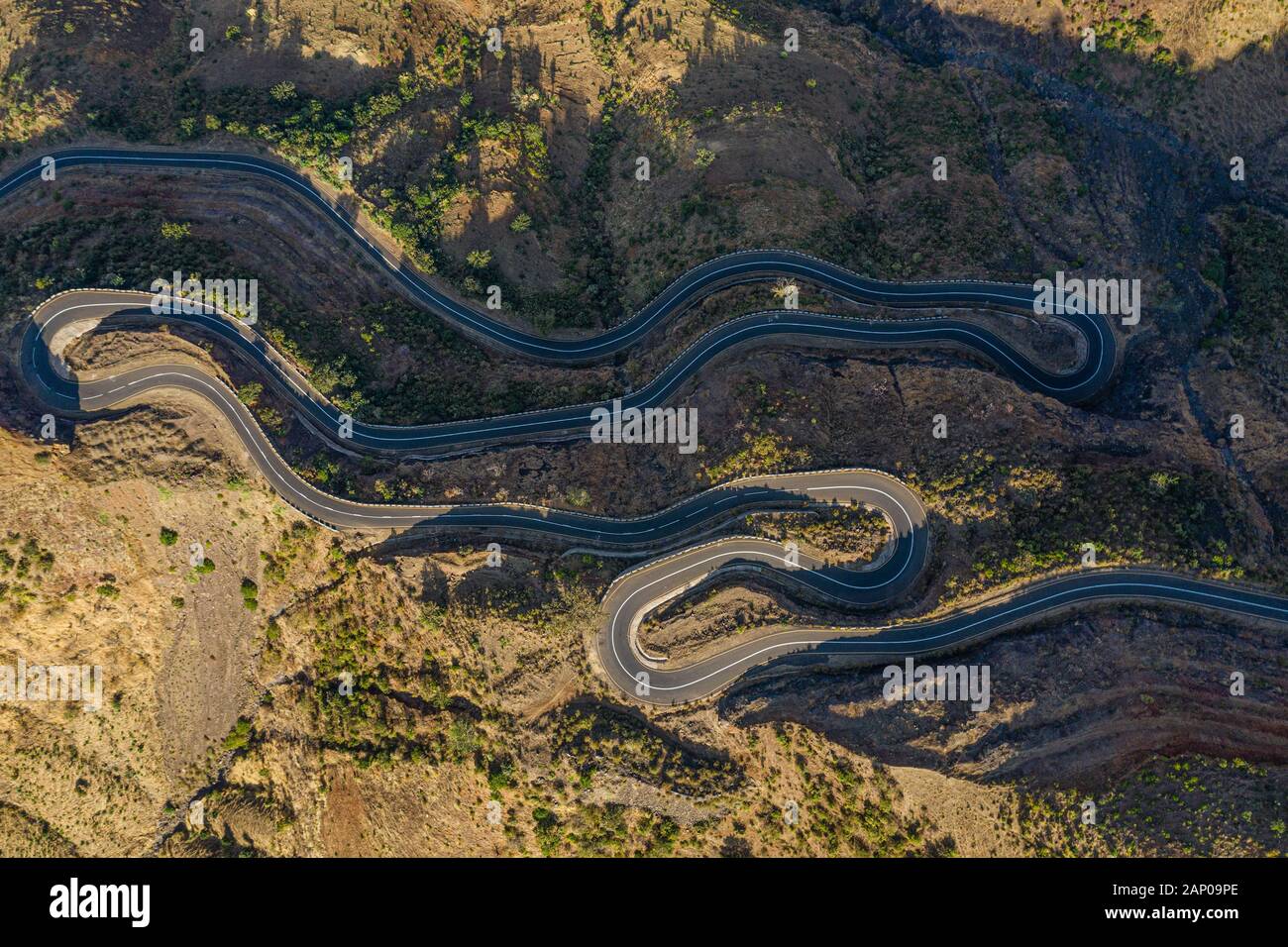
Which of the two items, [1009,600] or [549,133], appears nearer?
[1009,600]

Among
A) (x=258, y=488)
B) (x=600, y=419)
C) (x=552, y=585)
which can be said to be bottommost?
(x=552, y=585)

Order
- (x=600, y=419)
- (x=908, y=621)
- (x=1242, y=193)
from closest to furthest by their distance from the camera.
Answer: (x=908, y=621) → (x=600, y=419) → (x=1242, y=193)

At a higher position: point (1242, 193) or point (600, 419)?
point (1242, 193)

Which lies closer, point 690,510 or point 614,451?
point 690,510

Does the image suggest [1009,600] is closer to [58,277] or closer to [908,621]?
[908,621]

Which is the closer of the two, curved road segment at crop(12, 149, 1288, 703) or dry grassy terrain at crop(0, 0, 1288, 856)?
dry grassy terrain at crop(0, 0, 1288, 856)

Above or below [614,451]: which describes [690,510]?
below

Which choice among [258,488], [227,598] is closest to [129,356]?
[258,488]

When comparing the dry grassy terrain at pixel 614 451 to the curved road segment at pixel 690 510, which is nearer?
the dry grassy terrain at pixel 614 451
